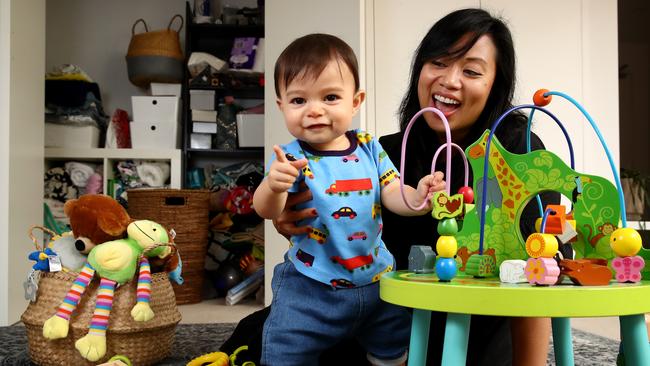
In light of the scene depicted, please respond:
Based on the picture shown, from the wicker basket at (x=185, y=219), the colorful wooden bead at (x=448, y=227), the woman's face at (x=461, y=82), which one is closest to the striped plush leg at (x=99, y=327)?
the woman's face at (x=461, y=82)

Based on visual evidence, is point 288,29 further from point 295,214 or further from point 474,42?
point 295,214

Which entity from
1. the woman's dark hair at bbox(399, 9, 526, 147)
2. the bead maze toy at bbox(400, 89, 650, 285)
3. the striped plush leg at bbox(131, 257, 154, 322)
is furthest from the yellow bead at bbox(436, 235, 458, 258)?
the striped plush leg at bbox(131, 257, 154, 322)

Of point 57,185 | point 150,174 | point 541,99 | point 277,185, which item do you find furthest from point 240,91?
point 541,99

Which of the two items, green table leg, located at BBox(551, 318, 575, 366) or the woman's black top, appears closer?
green table leg, located at BBox(551, 318, 575, 366)

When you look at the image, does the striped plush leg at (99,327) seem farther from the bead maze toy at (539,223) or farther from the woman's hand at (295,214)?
the bead maze toy at (539,223)

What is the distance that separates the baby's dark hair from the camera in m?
1.05

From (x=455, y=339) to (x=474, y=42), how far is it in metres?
0.75

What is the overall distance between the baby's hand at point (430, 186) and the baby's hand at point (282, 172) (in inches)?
7.7

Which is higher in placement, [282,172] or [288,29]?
[288,29]

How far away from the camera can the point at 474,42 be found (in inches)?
52.7

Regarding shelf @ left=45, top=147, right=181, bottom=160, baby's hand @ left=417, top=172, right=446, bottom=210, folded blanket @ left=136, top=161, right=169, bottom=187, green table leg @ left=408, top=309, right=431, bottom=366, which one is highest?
shelf @ left=45, top=147, right=181, bottom=160

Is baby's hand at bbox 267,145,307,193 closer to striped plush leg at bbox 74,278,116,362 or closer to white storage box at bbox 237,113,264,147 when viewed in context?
striped plush leg at bbox 74,278,116,362

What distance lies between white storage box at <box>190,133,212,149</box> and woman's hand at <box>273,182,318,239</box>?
2.64 m

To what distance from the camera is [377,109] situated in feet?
8.71
